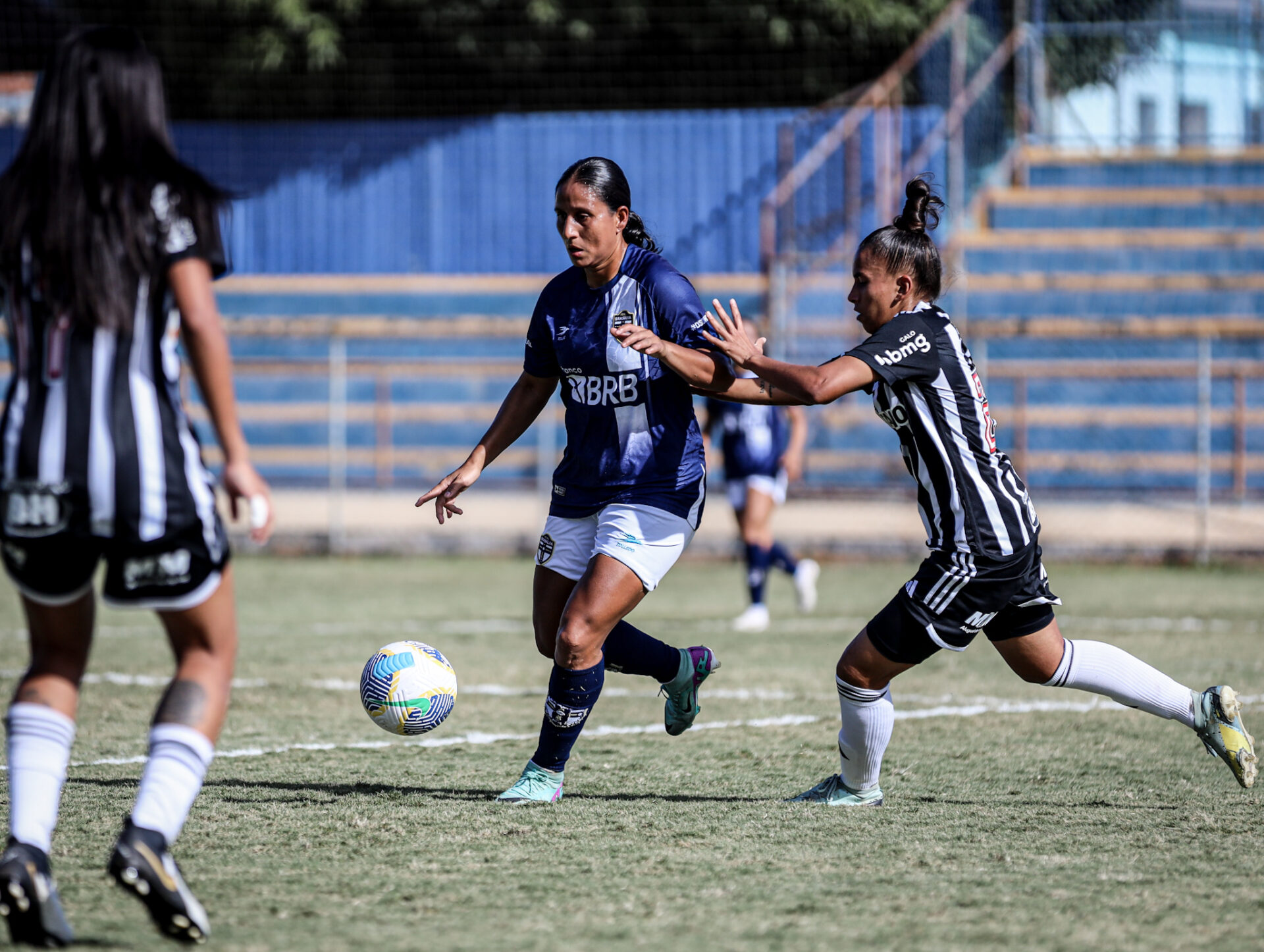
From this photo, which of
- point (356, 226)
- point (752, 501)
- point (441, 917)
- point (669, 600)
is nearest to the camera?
point (441, 917)

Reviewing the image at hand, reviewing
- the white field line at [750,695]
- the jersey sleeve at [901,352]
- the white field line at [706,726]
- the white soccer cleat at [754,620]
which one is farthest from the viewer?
the white soccer cleat at [754,620]

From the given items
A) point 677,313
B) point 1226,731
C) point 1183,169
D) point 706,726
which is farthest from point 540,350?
point 1183,169

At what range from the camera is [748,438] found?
11273mm

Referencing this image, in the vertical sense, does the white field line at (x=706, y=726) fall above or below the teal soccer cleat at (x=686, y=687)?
below

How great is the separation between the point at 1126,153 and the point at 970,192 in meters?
2.30

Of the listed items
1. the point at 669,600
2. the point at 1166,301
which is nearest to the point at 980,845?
the point at 669,600

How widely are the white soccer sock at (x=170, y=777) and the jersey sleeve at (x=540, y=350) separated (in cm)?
223

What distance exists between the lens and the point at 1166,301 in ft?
63.9

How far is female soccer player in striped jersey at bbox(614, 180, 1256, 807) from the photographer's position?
16.0 ft

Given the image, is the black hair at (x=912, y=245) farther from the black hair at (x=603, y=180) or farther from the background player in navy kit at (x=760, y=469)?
the background player in navy kit at (x=760, y=469)

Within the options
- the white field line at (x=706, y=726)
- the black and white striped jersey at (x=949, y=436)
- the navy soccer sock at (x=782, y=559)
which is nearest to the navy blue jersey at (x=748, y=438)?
the navy soccer sock at (x=782, y=559)

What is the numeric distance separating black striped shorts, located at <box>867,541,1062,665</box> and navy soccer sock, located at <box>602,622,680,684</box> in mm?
971

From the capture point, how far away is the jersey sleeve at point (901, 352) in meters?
4.81

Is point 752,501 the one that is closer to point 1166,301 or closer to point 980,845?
point 980,845
